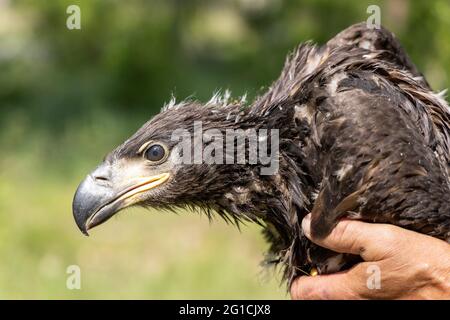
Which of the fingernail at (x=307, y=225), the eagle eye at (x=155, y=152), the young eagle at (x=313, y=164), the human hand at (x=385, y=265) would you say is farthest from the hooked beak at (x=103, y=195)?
the human hand at (x=385, y=265)

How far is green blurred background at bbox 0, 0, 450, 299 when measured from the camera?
923 centimetres

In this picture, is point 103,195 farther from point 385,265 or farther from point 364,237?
point 385,265

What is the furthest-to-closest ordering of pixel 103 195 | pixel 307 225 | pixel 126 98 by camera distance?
1. pixel 126 98
2. pixel 103 195
3. pixel 307 225

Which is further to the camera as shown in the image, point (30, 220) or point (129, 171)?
point (30, 220)

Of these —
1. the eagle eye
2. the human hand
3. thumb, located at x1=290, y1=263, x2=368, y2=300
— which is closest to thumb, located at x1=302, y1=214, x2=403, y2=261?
the human hand

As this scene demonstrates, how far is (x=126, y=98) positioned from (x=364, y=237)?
13.7 m

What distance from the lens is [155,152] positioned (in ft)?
13.9

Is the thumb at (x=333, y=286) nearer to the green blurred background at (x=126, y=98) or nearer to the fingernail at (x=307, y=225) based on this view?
the fingernail at (x=307, y=225)

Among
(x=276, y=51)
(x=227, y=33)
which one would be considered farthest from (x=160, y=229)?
(x=227, y=33)

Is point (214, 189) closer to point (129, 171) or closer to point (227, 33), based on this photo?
point (129, 171)

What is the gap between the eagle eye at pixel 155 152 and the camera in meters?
4.23

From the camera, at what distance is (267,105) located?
14.4 ft

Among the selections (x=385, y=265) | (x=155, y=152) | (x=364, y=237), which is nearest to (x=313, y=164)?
(x=364, y=237)
